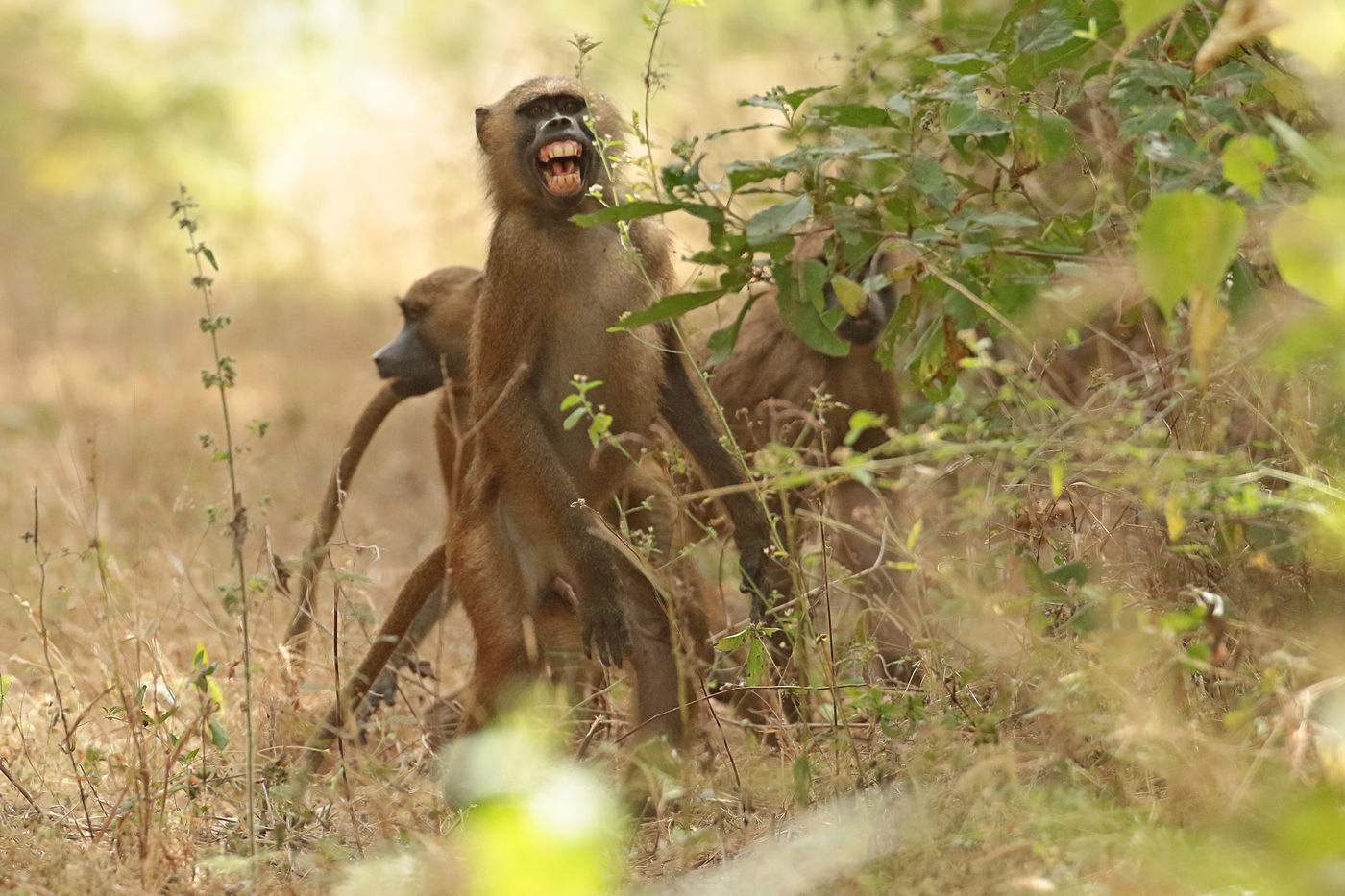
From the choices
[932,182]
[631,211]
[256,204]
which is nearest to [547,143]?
[631,211]

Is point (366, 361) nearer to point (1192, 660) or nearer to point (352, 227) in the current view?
point (352, 227)

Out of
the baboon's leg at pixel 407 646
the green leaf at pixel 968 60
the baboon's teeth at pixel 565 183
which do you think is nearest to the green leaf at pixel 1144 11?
the green leaf at pixel 968 60

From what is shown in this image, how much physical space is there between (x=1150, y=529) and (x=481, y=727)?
1.94 metres

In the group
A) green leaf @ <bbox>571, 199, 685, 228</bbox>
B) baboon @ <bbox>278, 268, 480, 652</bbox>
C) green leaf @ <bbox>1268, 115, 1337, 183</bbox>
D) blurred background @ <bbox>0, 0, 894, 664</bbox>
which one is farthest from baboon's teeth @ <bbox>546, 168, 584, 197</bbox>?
green leaf @ <bbox>1268, 115, 1337, 183</bbox>

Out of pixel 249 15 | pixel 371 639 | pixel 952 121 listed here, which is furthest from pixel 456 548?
pixel 249 15

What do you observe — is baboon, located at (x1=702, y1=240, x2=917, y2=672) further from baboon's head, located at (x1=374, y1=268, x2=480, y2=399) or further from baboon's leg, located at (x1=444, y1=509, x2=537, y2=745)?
baboon's leg, located at (x1=444, y1=509, x2=537, y2=745)

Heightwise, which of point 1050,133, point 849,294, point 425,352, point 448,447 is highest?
point 425,352

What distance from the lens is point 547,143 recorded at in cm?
428

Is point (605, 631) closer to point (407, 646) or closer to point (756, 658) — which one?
point (756, 658)

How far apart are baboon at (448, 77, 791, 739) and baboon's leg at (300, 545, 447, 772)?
182 mm

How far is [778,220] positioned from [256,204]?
11567mm

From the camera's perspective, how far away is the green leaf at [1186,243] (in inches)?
79.1

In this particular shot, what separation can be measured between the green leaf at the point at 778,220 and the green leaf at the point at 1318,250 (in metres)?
1.58

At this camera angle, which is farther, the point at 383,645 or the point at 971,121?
the point at 383,645
